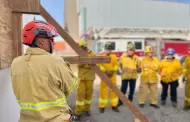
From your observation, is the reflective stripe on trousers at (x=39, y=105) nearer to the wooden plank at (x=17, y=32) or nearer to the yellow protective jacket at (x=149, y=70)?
the wooden plank at (x=17, y=32)

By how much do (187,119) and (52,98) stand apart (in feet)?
13.4

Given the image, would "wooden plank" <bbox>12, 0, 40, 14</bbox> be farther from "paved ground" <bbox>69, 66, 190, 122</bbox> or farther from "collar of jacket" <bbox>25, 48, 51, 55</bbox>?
"paved ground" <bbox>69, 66, 190, 122</bbox>

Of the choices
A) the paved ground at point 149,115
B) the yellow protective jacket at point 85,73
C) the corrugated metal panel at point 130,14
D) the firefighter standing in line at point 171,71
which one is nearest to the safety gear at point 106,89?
the paved ground at point 149,115

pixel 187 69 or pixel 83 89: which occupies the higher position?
pixel 187 69

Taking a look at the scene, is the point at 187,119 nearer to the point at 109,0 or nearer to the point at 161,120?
the point at 161,120

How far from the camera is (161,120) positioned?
472cm

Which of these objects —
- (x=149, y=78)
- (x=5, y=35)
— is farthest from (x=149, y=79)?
(x=5, y=35)

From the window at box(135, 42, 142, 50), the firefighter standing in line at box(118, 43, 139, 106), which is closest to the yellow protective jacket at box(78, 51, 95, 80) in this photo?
the firefighter standing in line at box(118, 43, 139, 106)

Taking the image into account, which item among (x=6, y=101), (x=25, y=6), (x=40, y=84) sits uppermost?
(x=25, y=6)

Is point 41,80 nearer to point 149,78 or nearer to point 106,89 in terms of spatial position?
point 106,89

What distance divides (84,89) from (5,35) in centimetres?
294

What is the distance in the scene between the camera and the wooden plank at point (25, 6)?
235 centimetres

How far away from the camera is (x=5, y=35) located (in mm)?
2203

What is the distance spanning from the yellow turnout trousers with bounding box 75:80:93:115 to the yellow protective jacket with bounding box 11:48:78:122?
10.7ft
